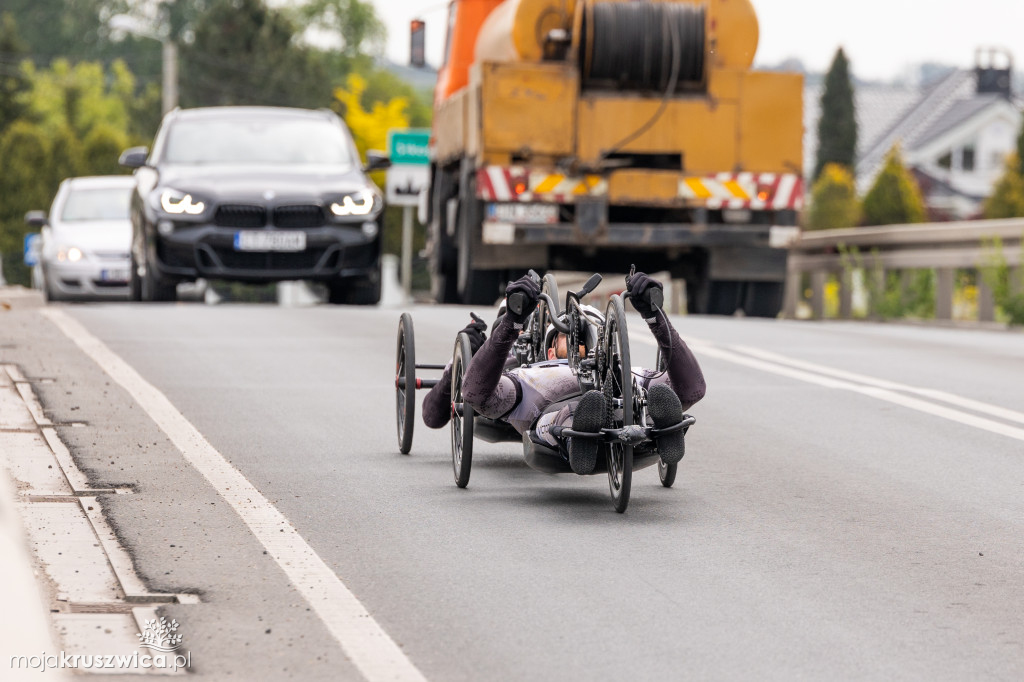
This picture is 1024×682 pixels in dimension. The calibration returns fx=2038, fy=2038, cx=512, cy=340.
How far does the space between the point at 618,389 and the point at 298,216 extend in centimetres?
1031

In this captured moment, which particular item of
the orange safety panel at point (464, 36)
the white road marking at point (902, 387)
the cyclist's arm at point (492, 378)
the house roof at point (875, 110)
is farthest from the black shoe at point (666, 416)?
the house roof at point (875, 110)

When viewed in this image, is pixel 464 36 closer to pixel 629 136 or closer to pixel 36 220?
pixel 629 136

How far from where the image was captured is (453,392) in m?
8.09

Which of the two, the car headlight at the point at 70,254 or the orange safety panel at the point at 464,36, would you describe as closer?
the orange safety panel at the point at 464,36

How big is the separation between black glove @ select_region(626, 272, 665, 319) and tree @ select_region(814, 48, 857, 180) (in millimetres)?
75143

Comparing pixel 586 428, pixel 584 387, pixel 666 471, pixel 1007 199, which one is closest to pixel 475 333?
pixel 584 387

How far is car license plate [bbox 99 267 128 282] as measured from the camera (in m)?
22.6

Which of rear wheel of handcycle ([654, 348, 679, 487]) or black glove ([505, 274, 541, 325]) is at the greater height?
black glove ([505, 274, 541, 325])

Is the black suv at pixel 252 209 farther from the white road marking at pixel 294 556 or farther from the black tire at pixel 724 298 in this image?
the white road marking at pixel 294 556

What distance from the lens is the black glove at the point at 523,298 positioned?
7.16 m

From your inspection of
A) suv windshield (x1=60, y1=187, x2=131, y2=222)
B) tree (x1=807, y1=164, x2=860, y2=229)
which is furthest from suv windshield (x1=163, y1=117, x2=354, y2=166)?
tree (x1=807, y1=164, x2=860, y2=229)

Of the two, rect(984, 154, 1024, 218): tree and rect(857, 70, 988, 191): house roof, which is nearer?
rect(984, 154, 1024, 218): tree

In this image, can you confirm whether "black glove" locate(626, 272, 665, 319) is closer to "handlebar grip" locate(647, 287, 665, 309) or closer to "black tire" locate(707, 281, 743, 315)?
"handlebar grip" locate(647, 287, 665, 309)

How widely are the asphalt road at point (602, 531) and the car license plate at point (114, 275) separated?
401 inches
